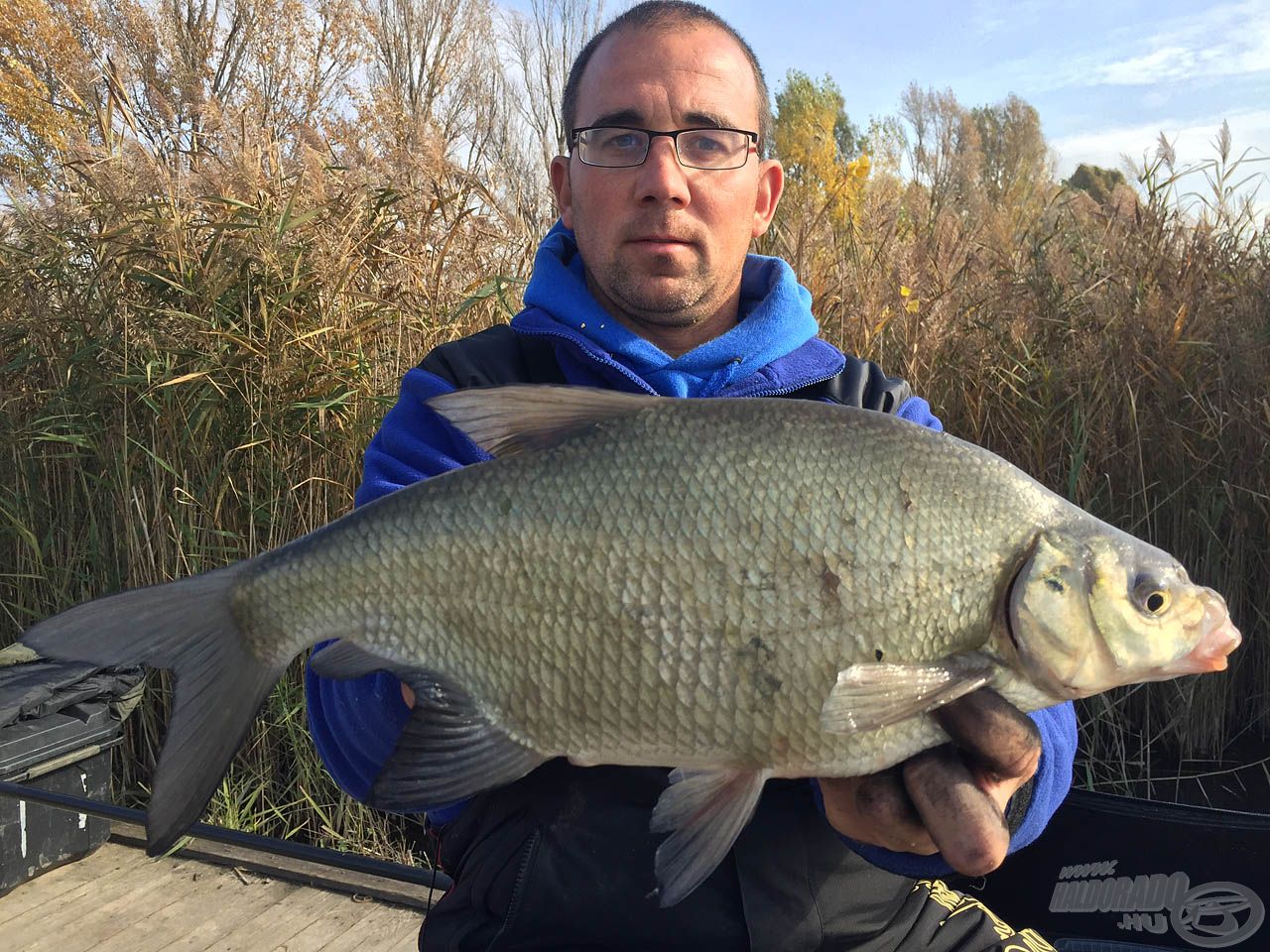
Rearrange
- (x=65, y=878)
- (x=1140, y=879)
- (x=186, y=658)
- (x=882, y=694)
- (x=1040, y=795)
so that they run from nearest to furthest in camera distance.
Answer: (x=882, y=694), (x=186, y=658), (x=1040, y=795), (x=1140, y=879), (x=65, y=878)

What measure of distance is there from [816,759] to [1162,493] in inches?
114

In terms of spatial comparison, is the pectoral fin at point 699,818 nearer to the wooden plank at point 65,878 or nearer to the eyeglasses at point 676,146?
the eyeglasses at point 676,146

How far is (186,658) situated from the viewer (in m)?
1.28

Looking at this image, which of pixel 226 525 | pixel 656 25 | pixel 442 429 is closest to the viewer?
pixel 442 429

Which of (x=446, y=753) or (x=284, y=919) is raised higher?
(x=446, y=753)

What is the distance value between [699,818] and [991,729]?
0.40 m

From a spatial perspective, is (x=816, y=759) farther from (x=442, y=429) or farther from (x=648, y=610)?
(x=442, y=429)

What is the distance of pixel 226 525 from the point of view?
3.38 meters

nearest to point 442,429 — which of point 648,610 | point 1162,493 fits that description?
point 648,610

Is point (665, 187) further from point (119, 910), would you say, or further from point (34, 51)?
point (34, 51)

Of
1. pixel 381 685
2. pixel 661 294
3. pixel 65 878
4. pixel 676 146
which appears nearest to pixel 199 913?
pixel 65 878

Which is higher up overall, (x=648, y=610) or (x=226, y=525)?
(x=648, y=610)

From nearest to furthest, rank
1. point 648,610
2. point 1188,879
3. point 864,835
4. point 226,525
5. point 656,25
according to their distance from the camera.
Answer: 1. point 648,610
2. point 864,835
3. point 656,25
4. point 1188,879
5. point 226,525

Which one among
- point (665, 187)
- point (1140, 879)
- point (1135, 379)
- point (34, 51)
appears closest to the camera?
point (665, 187)
